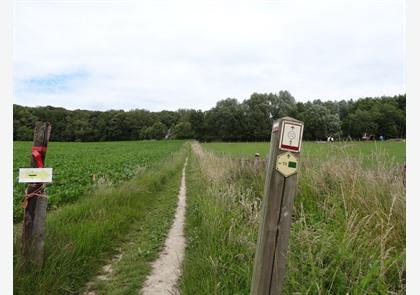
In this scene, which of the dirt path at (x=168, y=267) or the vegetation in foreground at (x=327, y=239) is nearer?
the vegetation in foreground at (x=327, y=239)

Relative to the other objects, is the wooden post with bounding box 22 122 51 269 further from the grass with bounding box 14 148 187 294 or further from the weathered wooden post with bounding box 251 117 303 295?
the weathered wooden post with bounding box 251 117 303 295

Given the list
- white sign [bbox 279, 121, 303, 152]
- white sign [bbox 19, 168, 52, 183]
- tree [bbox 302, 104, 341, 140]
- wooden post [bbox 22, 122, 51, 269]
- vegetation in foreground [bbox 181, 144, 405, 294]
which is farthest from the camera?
tree [bbox 302, 104, 341, 140]

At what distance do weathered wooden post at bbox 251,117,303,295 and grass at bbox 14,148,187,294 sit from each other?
2242mm

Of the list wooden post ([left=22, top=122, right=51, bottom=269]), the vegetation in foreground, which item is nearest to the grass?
wooden post ([left=22, top=122, right=51, bottom=269])

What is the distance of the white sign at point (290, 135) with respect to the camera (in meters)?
1.76

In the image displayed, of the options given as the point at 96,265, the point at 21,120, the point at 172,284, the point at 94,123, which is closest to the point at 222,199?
the point at 172,284

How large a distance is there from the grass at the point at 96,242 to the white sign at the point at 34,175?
94 centimetres

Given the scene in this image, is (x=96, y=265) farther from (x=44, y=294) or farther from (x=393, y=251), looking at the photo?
(x=393, y=251)

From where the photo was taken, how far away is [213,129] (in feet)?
282

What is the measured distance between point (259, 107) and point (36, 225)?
8048 centimetres

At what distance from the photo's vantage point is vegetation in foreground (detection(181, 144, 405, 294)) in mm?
2438

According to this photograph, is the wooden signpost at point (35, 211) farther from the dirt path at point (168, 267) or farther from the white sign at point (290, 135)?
the white sign at point (290, 135)

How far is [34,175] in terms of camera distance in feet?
9.50

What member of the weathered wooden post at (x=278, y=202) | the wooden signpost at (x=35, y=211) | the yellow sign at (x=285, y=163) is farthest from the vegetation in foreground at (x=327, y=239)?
the wooden signpost at (x=35, y=211)
